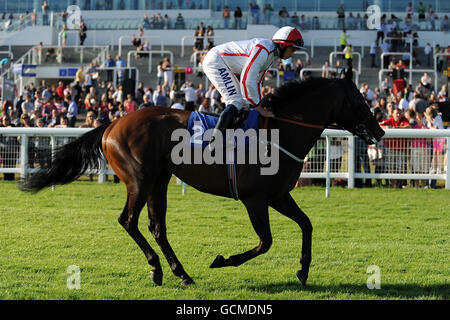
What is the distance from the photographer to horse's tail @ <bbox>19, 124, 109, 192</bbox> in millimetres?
5852

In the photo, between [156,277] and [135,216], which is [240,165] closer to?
[135,216]

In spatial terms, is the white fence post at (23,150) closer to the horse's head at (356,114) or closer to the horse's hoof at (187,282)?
the horse's hoof at (187,282)

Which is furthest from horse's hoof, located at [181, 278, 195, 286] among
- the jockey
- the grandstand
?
the grandstand

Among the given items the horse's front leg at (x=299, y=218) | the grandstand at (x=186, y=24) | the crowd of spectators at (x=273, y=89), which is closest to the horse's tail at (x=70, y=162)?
the crowd of spectators at (x=273, y=89)

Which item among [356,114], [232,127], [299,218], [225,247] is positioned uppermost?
[356,114]

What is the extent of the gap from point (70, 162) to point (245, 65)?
1772 millimetres

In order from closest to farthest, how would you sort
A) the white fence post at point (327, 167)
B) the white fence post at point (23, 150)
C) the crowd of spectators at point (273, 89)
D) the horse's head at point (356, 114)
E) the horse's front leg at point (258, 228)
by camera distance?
1. the horse's front leg at point (258, 228)
2. the horse's head at point (356, 114)
3. the white fence post at point (327, 167)
4. the crowd of spectators at point (273, 89)
5. the white fence post at point (23, 150)

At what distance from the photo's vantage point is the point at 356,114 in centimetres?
549

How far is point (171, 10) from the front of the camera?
3416 cm

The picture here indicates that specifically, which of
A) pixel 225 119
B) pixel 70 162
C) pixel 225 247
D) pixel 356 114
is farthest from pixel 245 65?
pixel 225 247

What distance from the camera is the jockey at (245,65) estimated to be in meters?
5.21

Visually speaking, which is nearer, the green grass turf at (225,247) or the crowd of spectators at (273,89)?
the green grass turf at (225,247)

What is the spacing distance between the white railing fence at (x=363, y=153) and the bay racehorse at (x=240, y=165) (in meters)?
4.46

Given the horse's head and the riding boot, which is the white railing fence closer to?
the horse's head
